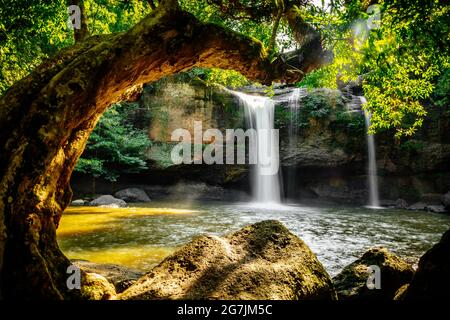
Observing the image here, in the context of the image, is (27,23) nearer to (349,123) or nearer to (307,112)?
(307,112)

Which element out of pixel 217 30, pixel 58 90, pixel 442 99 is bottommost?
pixel 58 90

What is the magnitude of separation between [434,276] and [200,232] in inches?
312

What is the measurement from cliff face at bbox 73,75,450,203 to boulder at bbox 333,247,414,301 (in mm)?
16627

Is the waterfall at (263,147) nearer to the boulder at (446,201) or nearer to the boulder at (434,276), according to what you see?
the boulder at (446,201)

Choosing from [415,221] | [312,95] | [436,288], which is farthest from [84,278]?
[312,95]

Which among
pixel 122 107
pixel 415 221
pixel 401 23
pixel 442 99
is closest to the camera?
pixel 401 23

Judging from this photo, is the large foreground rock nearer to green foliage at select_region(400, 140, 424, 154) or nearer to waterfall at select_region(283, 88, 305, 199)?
waterfall at select_region(283, 88, 305, 199)

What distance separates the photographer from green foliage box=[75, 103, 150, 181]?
18391mm

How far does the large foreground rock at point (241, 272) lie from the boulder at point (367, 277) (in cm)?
119

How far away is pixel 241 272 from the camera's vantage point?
3.15 metres

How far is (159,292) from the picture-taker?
2.93 m

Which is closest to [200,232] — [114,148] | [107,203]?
[107,203]
